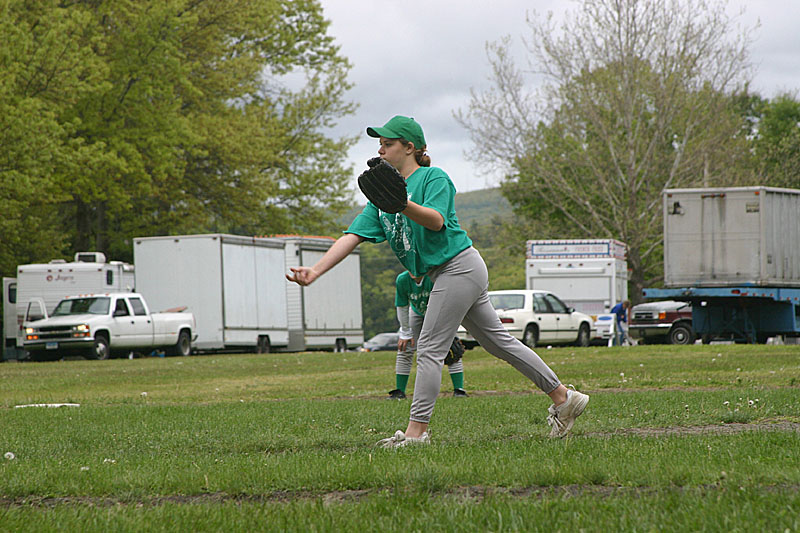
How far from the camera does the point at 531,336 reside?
2894cm

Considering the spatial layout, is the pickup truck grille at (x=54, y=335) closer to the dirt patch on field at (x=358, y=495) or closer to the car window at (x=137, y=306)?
the car window at (x=137, y=306)

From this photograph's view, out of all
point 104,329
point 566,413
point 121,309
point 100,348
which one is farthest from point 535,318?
point 566,413

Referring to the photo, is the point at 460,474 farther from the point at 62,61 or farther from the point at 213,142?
the point at 213,142

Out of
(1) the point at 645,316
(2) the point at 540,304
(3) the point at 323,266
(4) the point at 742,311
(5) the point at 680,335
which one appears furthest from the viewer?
(1) the point at 645,316

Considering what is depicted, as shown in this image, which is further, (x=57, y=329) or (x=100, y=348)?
(x=100, y=348)

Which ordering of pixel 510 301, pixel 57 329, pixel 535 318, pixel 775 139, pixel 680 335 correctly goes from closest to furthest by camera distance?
pixel 57 329
pixel 535 318
pixel 510 301
pixel 680 335
pixel 775 139

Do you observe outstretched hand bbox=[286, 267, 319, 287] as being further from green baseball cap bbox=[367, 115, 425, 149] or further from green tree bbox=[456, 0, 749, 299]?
green tree bbox=[456, 0, 749, 299]

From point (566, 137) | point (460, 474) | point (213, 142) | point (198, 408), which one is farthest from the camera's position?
point (566, 137)

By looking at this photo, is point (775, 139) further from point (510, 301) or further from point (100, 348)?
point (100, 348)

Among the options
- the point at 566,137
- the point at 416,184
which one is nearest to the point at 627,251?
the point at 566,137

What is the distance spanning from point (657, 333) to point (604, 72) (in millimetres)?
11613

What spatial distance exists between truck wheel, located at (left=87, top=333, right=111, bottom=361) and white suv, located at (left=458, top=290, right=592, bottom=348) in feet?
30.9

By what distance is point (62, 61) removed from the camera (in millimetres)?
27094

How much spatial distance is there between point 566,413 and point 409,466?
1.86 m
